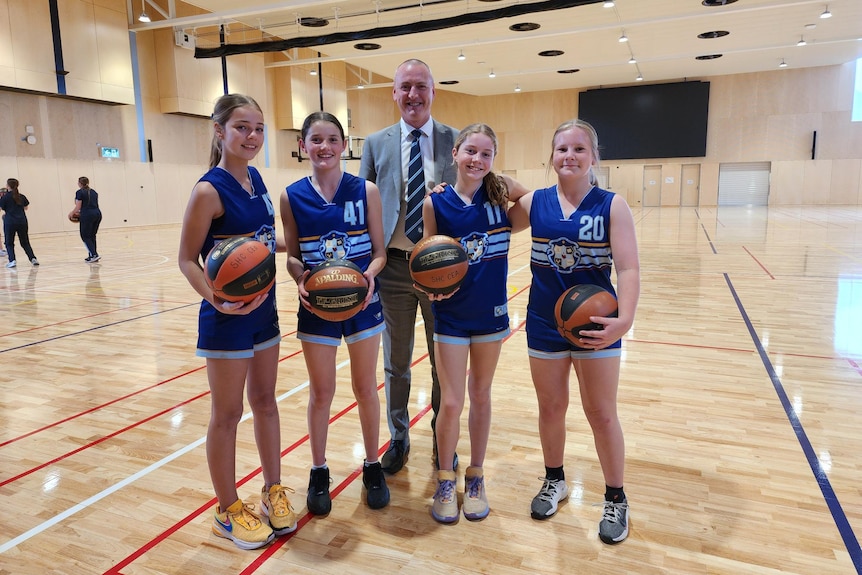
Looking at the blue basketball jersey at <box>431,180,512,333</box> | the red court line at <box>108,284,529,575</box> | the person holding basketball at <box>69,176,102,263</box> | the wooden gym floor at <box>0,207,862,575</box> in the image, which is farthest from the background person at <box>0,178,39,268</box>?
the blue basketball jersey at <box>431,180,512,333</box>

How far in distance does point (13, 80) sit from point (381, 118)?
20.0 meters

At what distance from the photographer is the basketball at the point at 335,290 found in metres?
2.26

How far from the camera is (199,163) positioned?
2102 cm

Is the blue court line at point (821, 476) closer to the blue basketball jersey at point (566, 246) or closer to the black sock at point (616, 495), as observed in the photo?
the black sock at point (616, 495)

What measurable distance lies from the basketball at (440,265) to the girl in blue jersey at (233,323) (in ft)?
2.04

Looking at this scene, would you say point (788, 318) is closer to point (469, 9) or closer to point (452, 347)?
point (452, 347)

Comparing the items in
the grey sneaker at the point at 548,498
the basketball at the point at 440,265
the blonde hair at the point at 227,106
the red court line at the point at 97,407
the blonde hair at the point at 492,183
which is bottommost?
the red court line at the point at 97,407

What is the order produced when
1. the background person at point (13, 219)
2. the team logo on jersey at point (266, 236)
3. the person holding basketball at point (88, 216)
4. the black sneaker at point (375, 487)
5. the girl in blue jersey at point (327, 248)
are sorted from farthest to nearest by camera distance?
1. the person holding basketball at point (88, 216)
2. the background person at point (13, 219)
3. the black sneaker at point (375, 487)
4. the girl in blue jersey at point (327, 248)
5. the team logo on jersey at point (266, 236)

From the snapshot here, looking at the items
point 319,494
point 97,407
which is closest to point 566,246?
point 319,494

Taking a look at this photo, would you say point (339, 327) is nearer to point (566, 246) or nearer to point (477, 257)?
point (477, 257)

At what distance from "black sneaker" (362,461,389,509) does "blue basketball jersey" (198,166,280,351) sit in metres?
0.86

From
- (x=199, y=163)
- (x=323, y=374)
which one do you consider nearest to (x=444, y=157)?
(x=323, y=374)

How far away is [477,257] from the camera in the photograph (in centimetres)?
249

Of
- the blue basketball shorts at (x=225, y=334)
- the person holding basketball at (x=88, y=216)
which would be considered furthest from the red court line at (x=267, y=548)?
the person holding basketball at (x=88, y=216)
